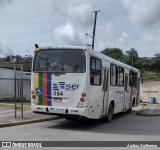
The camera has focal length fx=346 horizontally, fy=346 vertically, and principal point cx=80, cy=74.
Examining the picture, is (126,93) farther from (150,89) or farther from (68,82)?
(150,89)

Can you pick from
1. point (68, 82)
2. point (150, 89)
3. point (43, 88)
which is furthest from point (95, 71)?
point (150, 89)

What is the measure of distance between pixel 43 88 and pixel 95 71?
7.24 ft

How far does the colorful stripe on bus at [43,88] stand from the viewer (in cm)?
1368

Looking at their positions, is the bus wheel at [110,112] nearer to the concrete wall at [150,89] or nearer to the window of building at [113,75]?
the window of building at [113,75]

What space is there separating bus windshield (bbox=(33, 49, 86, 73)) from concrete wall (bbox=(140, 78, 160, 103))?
28372mm

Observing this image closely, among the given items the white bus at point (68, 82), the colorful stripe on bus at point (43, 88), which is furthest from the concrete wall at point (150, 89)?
the colorful stripe on bus at point (43, 88)

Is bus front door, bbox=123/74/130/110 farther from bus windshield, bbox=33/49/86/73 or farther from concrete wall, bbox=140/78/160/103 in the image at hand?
concrete wall, bbox=140/78/160/103

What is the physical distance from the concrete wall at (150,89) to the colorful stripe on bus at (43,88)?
93.6ft

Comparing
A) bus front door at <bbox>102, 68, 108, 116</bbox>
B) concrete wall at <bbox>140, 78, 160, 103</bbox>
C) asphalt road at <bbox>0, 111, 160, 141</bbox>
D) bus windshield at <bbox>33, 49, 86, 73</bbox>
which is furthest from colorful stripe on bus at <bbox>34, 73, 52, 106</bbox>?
concrete wall at <bbox>140, 78, 160, 103</bbox>

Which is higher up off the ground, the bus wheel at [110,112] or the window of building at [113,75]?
the window of building at [113,75]

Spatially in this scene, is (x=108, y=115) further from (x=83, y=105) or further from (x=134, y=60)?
(x=134, y=60)

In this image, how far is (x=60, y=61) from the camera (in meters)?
13.7

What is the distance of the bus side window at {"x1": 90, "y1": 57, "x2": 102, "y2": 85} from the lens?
13594 millimetres

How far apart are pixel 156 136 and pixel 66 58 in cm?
450
